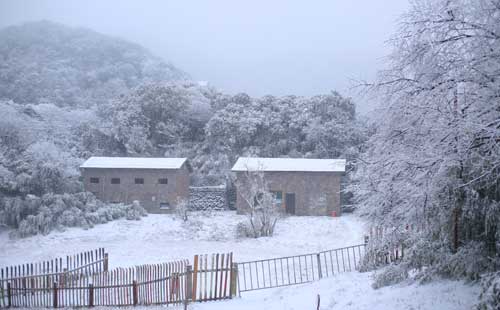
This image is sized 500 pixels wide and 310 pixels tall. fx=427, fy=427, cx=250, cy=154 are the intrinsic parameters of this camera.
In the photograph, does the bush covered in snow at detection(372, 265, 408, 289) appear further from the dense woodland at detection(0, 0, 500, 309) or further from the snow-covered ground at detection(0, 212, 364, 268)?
the snow-covered ground at detection(0, 212, 364, 268)

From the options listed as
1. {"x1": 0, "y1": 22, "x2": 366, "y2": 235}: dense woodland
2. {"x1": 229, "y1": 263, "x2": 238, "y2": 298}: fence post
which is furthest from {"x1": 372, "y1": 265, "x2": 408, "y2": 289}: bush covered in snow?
{"x1": 0, "y1": 22, "x2": 366, "y2": 235}: dense woodland

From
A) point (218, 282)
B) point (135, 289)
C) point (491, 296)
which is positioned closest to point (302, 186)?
point (218, 282)

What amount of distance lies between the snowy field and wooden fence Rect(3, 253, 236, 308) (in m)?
0.51

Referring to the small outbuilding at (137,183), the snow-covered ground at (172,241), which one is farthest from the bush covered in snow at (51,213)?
the small outbuilding at (137,183)

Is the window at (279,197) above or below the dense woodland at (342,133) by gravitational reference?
below

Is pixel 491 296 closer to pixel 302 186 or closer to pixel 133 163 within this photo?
pixel 302 186

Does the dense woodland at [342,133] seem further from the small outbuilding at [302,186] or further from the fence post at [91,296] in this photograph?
the fence post at [91,296]

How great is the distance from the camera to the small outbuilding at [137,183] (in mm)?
28125

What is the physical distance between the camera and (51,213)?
2097 cm

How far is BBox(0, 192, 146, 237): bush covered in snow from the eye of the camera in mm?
19891

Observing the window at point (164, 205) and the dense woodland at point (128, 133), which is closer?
the dense woodland at point (128, 133)

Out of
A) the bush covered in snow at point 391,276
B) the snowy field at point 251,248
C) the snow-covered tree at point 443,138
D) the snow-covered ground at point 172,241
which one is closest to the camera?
the snow-covered tree at point 443,138

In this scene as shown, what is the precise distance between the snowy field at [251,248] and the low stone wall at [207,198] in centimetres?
157

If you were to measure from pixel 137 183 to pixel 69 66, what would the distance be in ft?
136
